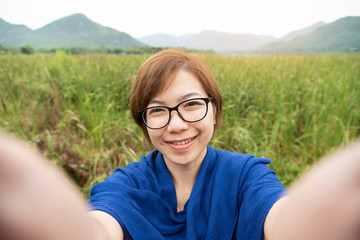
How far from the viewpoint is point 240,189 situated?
3.23 ft

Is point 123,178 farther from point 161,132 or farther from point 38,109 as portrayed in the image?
point 38,109

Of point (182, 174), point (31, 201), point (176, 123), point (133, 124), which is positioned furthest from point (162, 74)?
point (133, 124)

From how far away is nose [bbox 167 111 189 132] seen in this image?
0.93 metres

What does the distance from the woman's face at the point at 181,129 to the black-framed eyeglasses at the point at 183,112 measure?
0.02 m

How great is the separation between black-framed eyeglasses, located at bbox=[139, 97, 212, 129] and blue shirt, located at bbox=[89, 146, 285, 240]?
0.88 feet

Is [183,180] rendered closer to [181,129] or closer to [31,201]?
[181,129]

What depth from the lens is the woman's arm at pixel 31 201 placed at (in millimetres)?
195

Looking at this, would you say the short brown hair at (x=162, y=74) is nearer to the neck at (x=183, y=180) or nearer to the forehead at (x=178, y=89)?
the forehead at (x=178, y=89)

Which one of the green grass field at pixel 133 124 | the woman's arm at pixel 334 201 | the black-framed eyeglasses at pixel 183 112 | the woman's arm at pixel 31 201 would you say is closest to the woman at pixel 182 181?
the black-framed eyeglasses at pixel 183 112

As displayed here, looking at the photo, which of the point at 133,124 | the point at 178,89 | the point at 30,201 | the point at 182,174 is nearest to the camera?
the point at 30,201

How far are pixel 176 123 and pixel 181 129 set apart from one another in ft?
0.12

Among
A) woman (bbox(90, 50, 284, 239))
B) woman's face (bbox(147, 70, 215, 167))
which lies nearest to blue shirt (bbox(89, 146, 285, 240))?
woman (bbox(90, 50, 284, 239))

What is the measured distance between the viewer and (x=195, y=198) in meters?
1.02

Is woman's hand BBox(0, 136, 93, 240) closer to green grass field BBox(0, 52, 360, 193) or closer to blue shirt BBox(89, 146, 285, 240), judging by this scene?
blue shirt BBox(89, 146, 285, 240)
